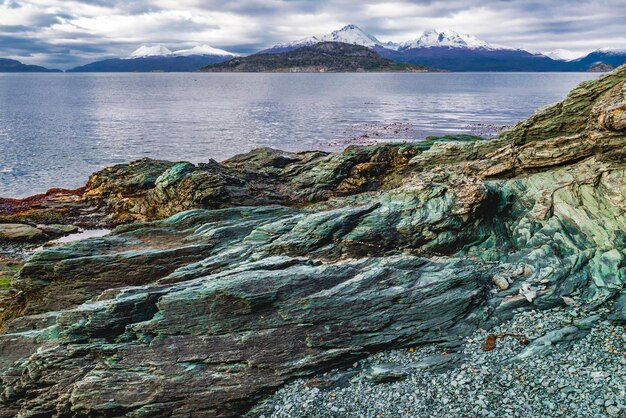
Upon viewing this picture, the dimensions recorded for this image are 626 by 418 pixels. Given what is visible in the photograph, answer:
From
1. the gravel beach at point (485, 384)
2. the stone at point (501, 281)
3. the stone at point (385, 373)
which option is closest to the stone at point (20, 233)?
the gravel beach at point (485, 384)

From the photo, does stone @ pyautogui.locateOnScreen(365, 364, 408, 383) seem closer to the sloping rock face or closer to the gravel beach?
the gravel beach

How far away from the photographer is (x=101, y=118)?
136 metres

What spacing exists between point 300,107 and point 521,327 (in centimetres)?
14645

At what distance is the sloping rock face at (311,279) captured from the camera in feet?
63.6

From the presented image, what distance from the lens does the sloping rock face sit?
19375 millimetres

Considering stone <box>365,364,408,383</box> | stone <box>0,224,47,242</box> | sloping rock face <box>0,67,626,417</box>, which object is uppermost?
sloping rock face <box>0,67,626,417</box>

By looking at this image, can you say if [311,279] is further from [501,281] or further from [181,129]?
[181,129]

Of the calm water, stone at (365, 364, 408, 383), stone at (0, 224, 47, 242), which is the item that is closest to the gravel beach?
stone at (365, 364, 408, 383)

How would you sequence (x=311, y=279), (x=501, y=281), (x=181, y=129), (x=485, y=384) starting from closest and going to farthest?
(x=485, y=384), (x=311, y=279), (x=501, y=281), (x=181, y=129)

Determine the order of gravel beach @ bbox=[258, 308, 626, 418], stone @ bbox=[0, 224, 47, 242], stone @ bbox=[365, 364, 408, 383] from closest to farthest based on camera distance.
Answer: gravel beach @ bbox=[258, 308, 626, 418] → stone @ bbox=[365, 364, 408, 383] → stone @ bbox=[0, 224, 47, 242]

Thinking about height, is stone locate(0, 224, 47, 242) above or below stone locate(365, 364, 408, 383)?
below

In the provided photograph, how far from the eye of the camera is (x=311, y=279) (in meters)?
21.8

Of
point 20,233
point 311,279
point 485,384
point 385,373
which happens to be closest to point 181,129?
point 20,233

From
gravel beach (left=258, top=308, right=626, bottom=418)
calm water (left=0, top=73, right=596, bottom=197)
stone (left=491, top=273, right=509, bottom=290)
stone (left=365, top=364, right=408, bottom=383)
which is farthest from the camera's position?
calm water (left=0, top=73, right=596, bottom=197)
